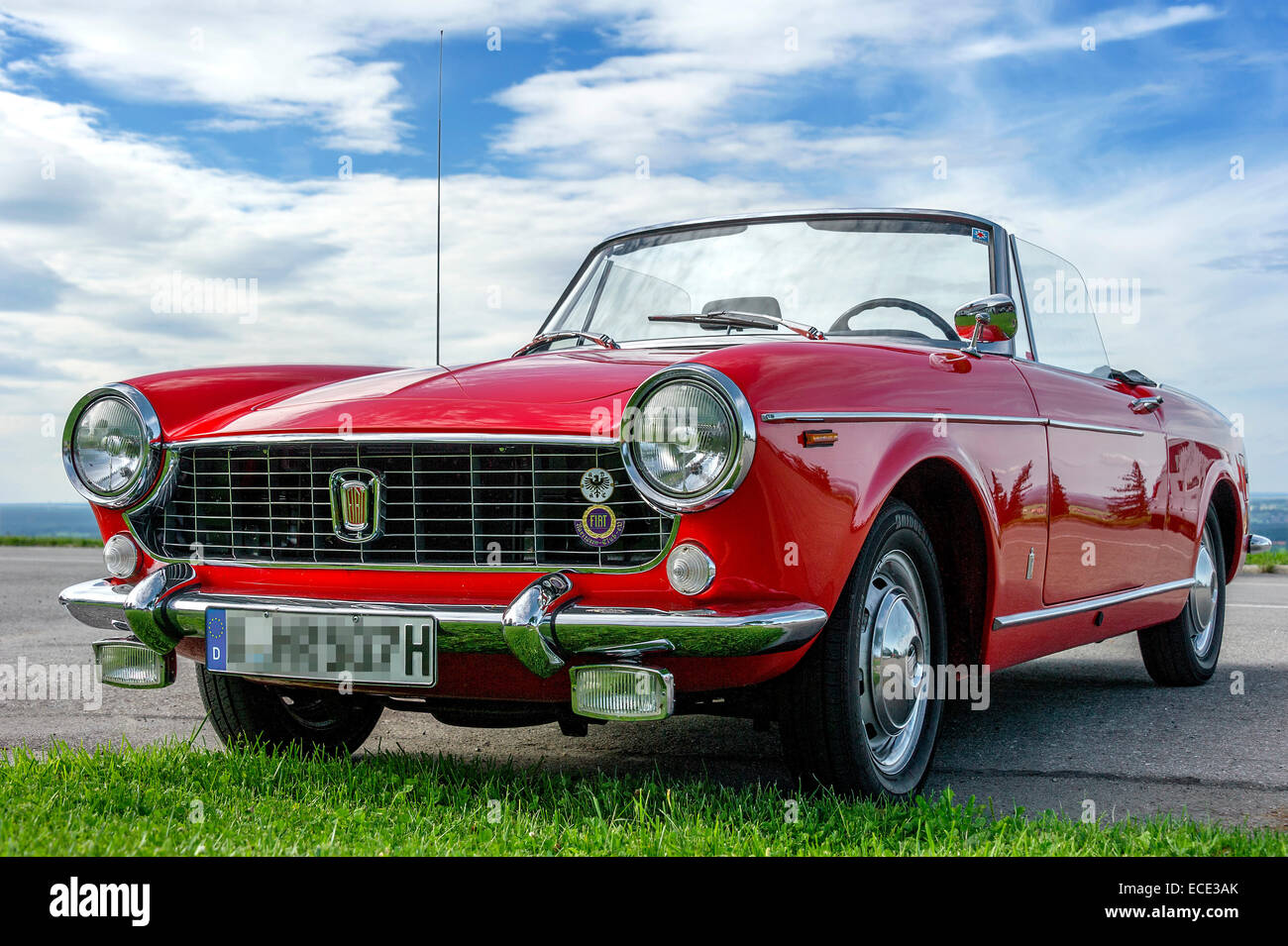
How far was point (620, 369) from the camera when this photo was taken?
3.11 m

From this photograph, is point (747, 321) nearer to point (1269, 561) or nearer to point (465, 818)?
point (465, 818)

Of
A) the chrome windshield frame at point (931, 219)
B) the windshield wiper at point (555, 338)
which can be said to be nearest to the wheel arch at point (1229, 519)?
the chrome windshield frame at point (931, 219)

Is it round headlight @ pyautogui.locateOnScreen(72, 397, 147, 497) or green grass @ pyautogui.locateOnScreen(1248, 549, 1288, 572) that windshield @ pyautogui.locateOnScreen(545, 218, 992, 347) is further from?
green grass @ pyautogui.locateOnScreen(1248, 549, 1288, 572)

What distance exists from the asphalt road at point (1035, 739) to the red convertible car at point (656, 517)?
0.35 m

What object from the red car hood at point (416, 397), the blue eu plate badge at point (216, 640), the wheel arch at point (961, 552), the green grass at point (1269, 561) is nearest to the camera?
the red car hood at point (416, 397)

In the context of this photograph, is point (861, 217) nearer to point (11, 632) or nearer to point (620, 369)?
point (620, 369)

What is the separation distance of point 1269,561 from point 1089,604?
9229 mm

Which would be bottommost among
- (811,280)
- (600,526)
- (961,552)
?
(961,552)

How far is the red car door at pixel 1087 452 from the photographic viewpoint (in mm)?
3965

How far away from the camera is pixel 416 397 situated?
310cm

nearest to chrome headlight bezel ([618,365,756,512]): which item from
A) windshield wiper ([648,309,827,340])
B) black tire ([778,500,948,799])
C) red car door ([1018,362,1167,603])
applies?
black tire ([778,500,948,799])

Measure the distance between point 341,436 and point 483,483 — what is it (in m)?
0.36

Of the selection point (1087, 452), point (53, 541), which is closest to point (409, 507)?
point (1087, 452)

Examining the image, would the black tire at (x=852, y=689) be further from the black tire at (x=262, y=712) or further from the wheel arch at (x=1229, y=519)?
the wheel arch at (x=1229, y=519)
